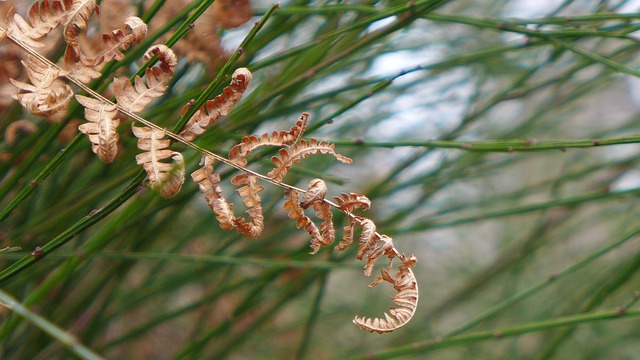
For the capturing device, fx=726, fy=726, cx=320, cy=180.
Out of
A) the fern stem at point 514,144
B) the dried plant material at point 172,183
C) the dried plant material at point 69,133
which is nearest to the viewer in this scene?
the dried plant material at point 172,183

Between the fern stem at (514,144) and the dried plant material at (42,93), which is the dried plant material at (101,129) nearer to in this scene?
the dried plant material at (42,93)

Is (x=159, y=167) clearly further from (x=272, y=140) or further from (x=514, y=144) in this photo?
(x=514, y=144)

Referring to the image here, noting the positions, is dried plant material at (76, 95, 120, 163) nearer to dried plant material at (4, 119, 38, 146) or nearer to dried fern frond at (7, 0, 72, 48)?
dried fern frond at (7, 0, 72, 48)

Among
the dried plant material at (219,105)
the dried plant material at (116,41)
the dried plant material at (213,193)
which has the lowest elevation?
the dried plant material at (213,193)

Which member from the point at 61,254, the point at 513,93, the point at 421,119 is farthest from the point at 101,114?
the point at 421,119

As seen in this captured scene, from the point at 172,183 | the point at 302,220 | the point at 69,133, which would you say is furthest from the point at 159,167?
the point at 69,133

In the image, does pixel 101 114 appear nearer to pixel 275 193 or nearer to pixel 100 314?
pixel 100 314

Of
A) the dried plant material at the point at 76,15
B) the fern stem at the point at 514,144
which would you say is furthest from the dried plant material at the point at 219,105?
the fern stem at the point at 514,144
